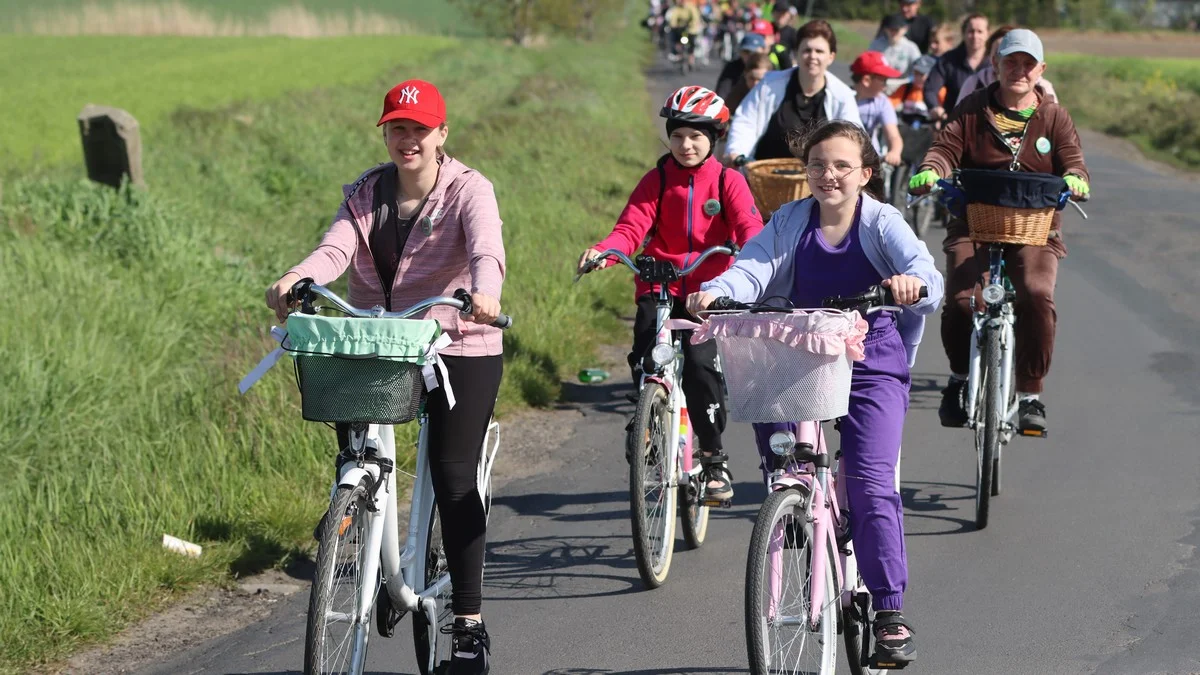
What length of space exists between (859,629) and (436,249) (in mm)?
1745

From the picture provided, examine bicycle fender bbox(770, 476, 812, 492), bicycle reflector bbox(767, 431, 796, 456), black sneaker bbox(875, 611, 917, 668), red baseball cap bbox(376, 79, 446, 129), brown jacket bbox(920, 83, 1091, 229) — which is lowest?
black sneaker bbox(875, 611, 917, 668)

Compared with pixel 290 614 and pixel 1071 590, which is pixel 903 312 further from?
pixel 290 614

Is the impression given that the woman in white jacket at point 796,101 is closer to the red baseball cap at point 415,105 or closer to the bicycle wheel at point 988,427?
the bicycle wheel at point 988,427

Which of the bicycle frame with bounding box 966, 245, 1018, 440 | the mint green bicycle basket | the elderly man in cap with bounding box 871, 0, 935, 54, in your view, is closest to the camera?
the mint green bicycle basket

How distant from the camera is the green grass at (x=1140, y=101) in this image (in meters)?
23.7

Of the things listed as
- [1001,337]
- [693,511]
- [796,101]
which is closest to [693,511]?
[693,511]

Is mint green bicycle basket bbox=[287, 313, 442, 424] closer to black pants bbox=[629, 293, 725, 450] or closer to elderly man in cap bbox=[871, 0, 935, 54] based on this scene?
black pants bbox=[629, 293, 725, 450]

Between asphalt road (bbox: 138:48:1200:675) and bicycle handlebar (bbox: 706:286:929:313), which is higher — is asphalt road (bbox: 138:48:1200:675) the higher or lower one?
the lower one

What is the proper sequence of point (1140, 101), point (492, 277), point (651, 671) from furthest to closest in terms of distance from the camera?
point (1140, 101)
point (651, 671)
point (492, 277)

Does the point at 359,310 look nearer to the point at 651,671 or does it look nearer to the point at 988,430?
the point at 651,671

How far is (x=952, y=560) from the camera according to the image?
20.4 feet

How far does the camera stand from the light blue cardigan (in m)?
4.45

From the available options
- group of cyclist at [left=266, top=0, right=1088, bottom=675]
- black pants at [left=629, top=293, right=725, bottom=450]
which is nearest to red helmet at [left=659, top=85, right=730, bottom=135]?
black pants at [left=629, top=293, right=725, bottom=450]

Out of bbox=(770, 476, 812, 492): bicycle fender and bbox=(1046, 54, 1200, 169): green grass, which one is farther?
bbox=(1046, 54, 1200, 169): green grass
